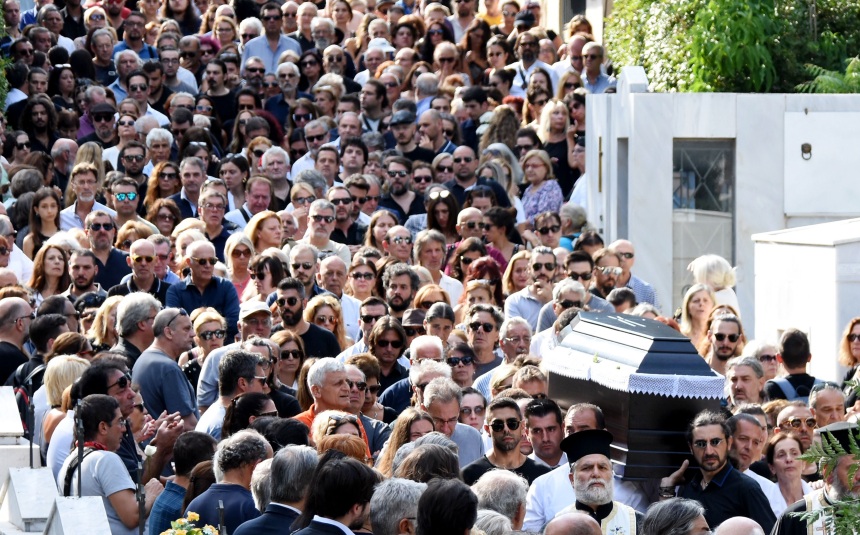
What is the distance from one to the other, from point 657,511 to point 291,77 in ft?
49.1

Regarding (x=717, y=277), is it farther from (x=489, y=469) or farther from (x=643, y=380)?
(x=489, y=469)

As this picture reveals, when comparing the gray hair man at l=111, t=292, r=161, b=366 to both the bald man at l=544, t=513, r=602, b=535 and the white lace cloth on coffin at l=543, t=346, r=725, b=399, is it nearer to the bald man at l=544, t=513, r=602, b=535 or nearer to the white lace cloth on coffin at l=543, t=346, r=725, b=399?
the white lace cloth on coffin at l=543, t=346, r=725, b=399

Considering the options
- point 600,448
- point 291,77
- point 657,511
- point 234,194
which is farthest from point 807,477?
point 291,77

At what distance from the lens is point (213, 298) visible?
1488cm

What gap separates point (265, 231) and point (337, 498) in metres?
8.44

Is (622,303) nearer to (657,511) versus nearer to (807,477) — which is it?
(807,477)

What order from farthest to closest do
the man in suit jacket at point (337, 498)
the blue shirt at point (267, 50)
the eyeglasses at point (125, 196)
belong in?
1. the blue shirt at point (267, 50)
2. the eyeglasses at point (125, 196)
3. the man in suit jacket at point (337, 498)

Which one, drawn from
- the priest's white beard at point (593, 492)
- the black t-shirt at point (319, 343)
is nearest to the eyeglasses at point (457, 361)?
the black t-shirt at point (319, 343)

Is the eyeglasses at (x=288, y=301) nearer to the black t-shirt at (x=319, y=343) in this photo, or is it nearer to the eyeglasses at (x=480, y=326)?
the black t-shirt at (x=319, y=343)

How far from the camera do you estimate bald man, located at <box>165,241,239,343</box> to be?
14773mm

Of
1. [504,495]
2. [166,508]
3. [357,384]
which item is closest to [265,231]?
[357,384]

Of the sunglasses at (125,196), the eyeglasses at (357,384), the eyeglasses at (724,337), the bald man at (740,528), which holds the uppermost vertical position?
the sunglasses at (125,196)

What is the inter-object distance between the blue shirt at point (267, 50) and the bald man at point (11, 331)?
11.6m

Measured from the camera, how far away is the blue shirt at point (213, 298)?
14805mm
